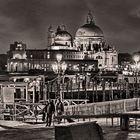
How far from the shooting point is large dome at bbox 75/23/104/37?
7554 inches

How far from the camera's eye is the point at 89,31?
7539 inches

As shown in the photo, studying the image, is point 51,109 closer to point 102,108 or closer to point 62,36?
point 102,108

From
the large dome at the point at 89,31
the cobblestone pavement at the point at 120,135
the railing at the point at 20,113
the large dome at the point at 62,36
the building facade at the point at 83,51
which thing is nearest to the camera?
the cobblestone pavement at the point at 120,135

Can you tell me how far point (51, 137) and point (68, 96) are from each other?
4593 cm

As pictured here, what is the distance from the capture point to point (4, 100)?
91.0ft

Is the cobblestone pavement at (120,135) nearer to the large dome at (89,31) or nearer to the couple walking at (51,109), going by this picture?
the couple walking at (51,109)

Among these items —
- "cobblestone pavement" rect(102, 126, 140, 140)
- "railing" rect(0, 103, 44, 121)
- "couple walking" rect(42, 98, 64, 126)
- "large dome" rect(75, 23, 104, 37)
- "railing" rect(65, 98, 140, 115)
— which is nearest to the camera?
"cobblestone pavement" rect(102, 126, 140, 140)

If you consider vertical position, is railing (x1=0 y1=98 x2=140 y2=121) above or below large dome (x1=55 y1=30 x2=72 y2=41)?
below

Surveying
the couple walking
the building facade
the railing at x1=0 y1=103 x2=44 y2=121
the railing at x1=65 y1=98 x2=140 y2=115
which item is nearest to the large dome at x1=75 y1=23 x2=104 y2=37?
the building facade


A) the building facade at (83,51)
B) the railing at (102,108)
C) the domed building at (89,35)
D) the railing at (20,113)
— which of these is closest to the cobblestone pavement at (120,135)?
the railing at (102,108)

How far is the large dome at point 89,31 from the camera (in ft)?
630

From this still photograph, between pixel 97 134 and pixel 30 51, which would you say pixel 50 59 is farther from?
pixel 97 134

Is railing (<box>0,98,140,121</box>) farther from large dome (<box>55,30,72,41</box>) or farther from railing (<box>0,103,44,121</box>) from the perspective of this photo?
large dome (<box>55,30,72,41</box>)

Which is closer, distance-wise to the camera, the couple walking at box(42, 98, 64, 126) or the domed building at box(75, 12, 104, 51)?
the couple walking at box(42, 98, 64, 126)
